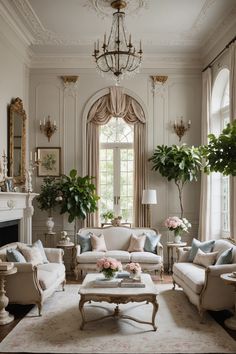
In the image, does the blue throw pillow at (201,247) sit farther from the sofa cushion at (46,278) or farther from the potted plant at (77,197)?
the potted plant at (77,197)

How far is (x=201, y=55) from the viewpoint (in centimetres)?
852

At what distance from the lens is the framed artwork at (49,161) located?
28.4 feet

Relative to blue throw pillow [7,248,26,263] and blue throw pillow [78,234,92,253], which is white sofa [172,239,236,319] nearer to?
blue throw pillow [7,248,26,263]

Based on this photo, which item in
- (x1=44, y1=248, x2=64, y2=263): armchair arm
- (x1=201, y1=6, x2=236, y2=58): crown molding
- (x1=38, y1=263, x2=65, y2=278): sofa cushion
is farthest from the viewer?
(x1=201, y1=6, x2=236, y2=58): crown molding

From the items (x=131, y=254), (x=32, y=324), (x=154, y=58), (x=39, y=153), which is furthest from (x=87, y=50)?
(x=32, y=324)

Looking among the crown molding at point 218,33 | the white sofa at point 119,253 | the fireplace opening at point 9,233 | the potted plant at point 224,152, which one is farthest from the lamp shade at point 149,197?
the potted plant at point 224,152

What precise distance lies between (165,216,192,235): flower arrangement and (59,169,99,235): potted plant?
1490 millimetres

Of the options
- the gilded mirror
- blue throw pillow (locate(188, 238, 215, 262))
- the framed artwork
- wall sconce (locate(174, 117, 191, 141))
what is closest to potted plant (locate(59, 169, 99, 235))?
the framed artwork

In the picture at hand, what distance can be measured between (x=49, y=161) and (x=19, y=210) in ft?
5.36

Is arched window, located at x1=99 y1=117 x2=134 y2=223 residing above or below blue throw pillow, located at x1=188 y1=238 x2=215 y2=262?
above

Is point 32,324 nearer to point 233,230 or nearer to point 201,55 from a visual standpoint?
point 233,230

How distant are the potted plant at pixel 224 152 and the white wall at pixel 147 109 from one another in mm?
3617

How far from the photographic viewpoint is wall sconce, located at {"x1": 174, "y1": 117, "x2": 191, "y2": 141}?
28.4 ft

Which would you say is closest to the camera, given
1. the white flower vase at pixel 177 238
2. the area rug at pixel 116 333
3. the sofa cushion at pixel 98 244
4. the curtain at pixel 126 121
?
the area rug at pixel 116 333
